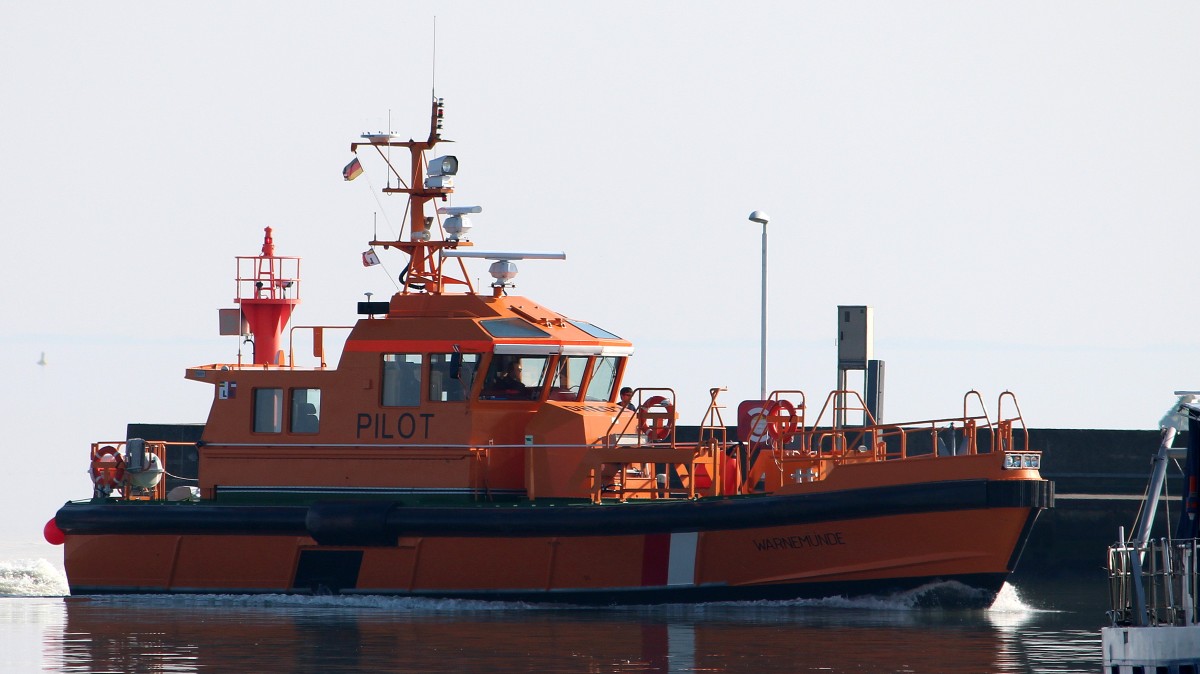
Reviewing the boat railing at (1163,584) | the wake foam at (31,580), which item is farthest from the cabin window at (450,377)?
the boat railing at (1163,584)

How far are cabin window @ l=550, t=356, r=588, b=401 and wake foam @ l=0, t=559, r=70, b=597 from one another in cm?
609

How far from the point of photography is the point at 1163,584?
1162cm

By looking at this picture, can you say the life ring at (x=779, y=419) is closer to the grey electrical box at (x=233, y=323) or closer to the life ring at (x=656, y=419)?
the life ring at (x=656, y=419)

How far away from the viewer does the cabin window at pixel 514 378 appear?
1706 centimetres

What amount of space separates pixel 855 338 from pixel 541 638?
7702 mm

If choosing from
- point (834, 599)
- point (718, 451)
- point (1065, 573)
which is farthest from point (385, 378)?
point (1065, 573)

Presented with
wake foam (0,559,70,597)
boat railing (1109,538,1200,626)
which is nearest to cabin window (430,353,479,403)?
wake foam (0,559,70,597)

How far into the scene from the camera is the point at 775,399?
55.3 feet

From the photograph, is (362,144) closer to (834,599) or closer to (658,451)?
(658,451)

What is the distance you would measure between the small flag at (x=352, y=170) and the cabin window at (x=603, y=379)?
3.02 meters

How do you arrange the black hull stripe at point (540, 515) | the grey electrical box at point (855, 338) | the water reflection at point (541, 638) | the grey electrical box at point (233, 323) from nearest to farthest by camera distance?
the water reflection at point (541, 638) → the black hull stripe at point (540, 515) → the grey electrical box at point (233, 323) → the grey electrical box at point (855, 338)

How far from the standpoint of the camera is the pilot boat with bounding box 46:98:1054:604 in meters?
15.6

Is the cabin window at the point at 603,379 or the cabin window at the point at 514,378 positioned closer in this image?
the cabin window at the point at 514,378

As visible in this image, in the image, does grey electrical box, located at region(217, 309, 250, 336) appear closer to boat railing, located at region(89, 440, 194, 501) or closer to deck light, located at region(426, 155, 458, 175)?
boat railing, located at region(89, 440, 194, 501)
